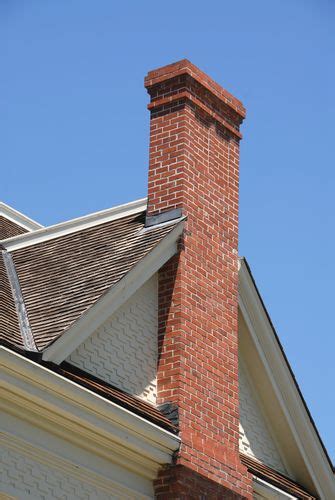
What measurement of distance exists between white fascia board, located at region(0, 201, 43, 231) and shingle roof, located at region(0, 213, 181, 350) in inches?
113

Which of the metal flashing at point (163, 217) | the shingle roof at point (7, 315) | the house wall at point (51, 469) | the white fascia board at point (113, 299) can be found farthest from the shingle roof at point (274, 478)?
the shingle roof at point (7, 315)

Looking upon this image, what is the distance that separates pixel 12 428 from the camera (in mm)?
10781

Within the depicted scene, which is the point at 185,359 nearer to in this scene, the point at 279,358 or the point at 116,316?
the point at 116,316

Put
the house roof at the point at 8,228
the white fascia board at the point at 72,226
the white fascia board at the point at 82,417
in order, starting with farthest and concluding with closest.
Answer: the house roof at the point at 8,228, the white fascia board at the point at 72,226, the white fascia board at the point at 82,417

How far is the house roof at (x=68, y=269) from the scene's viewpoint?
1210 cm

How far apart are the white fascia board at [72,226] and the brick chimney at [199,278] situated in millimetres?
611

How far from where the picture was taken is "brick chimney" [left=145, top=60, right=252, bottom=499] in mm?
12961

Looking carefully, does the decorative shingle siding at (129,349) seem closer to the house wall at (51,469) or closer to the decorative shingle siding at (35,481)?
the house wall at (51,469)

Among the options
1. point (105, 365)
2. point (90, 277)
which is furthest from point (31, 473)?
point (90, 277)

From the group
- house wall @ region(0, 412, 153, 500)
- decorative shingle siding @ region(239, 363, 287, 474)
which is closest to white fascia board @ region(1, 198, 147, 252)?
decorative shingle siding @ region(239, 363, 287, 474)

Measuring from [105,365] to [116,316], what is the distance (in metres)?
0.66

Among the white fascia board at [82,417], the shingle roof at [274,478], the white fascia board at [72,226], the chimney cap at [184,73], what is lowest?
the white fascia board at [82,417]

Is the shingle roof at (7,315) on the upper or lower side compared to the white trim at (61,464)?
upper

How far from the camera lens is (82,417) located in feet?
37.0
